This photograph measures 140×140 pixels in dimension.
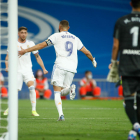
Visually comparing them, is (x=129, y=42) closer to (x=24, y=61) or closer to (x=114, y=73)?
(x=114, y=73)

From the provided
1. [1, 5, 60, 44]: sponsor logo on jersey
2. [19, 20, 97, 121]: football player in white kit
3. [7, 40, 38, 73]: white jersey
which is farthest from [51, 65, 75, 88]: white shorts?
[1, 5, 60, 44]: sponsor logo on jersey

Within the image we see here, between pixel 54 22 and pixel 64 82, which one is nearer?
pixel 64 82

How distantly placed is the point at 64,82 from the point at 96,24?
17560mm

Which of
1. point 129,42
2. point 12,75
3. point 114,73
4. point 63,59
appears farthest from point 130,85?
point 63,59

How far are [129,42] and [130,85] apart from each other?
545 millimetres

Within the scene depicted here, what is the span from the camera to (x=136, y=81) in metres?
4.25

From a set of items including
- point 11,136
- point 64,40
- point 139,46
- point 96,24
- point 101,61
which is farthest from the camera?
point 96,24

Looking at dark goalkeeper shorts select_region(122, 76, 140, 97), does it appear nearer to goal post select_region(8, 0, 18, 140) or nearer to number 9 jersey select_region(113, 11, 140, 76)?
number 9 jersey select_region(113, 11, 140, 76)

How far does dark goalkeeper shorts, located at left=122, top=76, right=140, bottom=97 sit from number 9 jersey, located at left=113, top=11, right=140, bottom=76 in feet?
0.26

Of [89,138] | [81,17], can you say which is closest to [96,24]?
[81,17]

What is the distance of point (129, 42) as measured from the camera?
14.0 feet

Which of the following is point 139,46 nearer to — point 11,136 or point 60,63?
point 11,136

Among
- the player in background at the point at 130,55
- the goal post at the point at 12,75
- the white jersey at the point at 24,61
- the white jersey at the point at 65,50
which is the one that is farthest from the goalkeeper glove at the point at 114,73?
the white jersey at the point at 24,61

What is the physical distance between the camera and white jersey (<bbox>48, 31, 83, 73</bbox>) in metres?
6.96
